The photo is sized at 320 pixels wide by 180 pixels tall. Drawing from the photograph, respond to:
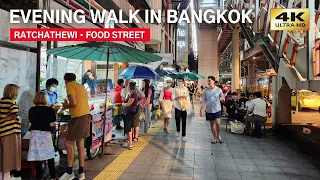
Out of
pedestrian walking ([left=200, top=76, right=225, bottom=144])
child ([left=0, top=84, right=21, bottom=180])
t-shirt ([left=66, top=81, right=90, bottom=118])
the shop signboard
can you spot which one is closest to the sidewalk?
pedestrian walking ([left=200, top=76, right=225, bottom=144])

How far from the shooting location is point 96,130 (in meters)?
5.99

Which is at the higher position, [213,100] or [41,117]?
[213,100]

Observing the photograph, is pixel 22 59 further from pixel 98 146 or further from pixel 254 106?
pixel 254 106

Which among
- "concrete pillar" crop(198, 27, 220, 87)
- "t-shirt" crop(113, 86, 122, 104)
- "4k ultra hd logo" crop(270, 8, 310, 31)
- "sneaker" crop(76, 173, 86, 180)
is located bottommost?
"sneaker" crop(76, 173, 86, 180)

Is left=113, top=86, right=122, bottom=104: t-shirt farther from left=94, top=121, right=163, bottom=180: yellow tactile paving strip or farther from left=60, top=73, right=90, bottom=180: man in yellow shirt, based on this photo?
left=60, top=73, right=90, bottom=180: man in yellow shirt

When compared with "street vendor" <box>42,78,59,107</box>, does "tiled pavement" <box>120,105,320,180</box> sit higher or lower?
lower

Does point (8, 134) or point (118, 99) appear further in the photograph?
point (118, 99)

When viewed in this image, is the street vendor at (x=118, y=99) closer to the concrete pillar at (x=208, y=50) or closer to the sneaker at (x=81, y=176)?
the sneaker at (x=81, y=176)

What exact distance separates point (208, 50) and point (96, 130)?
2951cm

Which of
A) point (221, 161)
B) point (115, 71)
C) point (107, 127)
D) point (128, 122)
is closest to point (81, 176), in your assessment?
point (107, 127)

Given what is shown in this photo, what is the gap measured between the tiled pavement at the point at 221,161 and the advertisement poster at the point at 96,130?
93 centimetres

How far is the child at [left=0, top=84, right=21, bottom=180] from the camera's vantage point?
4117 millimetres

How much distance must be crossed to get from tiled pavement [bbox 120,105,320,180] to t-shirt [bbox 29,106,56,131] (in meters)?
1.68

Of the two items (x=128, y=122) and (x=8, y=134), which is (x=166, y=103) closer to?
(x=128, y=122)
